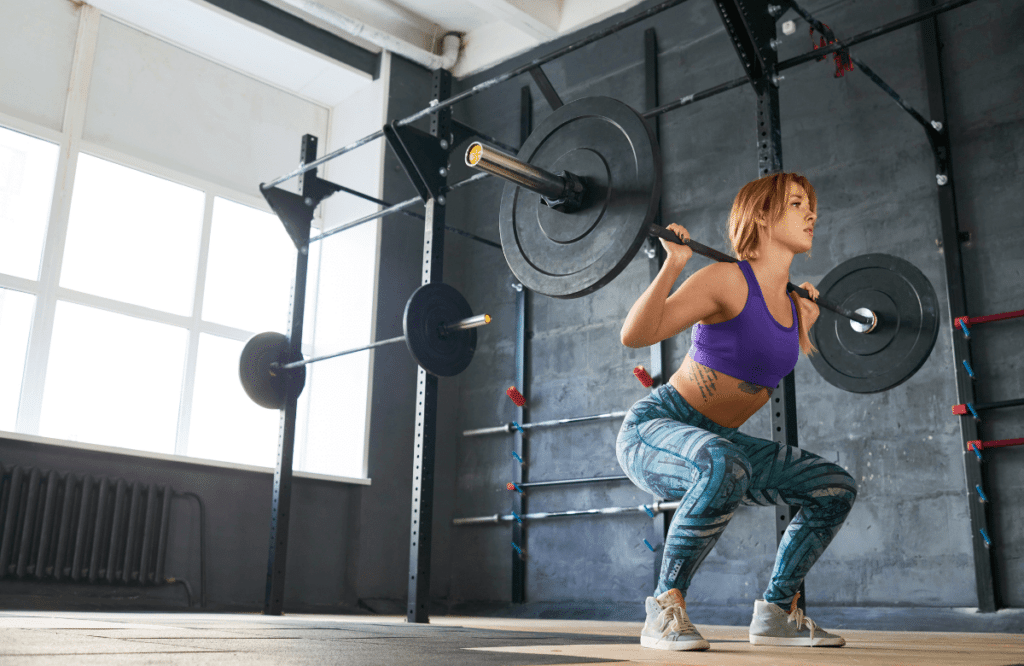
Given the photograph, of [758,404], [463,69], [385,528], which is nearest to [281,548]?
[385,528]

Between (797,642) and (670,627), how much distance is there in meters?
0.48

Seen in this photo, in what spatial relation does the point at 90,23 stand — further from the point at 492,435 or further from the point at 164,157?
the point at 492,435

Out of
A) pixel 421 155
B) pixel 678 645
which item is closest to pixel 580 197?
pixel 678 645

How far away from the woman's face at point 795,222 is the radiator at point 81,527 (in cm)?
361

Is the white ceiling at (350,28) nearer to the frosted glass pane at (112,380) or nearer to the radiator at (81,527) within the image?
the frosted glass pane at (112,380)

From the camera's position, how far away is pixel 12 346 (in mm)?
4668

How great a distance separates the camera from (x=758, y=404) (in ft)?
7.41

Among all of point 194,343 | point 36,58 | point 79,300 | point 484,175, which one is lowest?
point 194,343

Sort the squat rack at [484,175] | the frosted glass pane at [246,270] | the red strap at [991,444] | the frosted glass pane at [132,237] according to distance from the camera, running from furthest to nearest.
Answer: the frosted glass pane at [246,270], the frosted glass pane at [132,237], the red strap at [991,444], the squat rack at [484,175]

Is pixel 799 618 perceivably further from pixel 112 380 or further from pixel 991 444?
pixel 112 380

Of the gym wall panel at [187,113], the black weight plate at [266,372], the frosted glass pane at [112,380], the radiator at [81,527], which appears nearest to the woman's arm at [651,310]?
the black weight plate at [266,372]

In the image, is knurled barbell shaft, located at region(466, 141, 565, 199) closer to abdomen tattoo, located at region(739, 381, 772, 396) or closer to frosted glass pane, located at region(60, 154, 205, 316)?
abdomen tattoo, located at region(739, 381, 772, 396)

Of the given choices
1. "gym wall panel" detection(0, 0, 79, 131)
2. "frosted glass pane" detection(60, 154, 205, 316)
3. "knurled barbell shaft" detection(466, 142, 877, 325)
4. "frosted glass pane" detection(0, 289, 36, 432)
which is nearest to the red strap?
"knurled barbell shaft" detection(466, 142, 877, 325)

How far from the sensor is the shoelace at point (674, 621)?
186 centimetres
